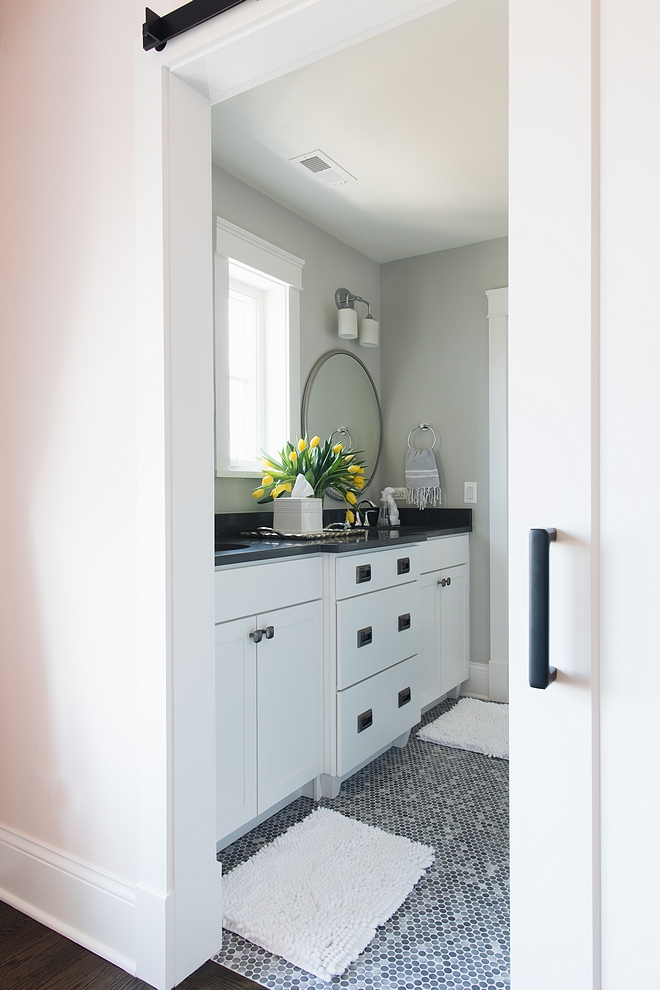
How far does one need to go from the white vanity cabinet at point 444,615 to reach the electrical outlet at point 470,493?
20cm

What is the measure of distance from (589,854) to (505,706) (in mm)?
2619

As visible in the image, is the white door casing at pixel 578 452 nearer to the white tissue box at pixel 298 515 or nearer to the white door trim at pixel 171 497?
the white door trim at pixel 171 497

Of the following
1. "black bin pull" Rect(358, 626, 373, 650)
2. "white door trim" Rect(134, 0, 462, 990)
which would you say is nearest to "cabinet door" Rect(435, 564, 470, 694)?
"black bin pull" Rect(358, 626, 373, 650)

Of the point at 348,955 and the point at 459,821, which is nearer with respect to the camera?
the point at 348,955

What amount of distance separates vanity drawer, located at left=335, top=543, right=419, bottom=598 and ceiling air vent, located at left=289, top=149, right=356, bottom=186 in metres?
1.54

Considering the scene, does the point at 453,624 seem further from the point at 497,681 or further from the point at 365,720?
the point at 365,720

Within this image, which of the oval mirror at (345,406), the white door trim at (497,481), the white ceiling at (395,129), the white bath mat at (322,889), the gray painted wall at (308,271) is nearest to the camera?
the white bath mat at (322,889)

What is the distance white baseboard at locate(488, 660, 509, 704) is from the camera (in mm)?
3420

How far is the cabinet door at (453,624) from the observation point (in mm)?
3252

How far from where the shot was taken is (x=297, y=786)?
7.13 ft

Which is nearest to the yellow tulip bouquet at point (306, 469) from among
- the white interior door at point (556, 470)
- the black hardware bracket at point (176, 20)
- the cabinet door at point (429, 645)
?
the cabinet door at point (429, 645)

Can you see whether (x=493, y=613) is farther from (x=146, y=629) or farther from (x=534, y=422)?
(x=534, y=422)

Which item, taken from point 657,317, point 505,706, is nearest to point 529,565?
point 657,317

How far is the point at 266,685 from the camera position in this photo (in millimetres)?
2033
